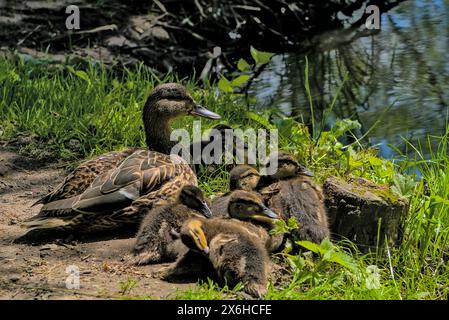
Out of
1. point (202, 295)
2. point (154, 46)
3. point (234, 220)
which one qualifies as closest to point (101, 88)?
point (154, 46)

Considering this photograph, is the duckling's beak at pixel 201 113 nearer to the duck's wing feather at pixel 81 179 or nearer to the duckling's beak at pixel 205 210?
the duck's wing feather at pixel 81 179

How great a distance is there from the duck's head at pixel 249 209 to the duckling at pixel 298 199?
0.16 metres

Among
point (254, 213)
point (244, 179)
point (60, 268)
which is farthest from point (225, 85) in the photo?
point (60, 268)

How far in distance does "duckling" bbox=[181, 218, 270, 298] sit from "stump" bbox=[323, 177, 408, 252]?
0.79 meters

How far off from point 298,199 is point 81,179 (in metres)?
1.42

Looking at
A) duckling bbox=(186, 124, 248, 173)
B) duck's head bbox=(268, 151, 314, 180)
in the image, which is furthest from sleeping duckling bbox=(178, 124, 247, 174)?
duck's head bbox=(268, 151, 314, 180)

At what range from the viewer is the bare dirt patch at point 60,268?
4.92m

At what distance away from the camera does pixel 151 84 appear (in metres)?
8.34

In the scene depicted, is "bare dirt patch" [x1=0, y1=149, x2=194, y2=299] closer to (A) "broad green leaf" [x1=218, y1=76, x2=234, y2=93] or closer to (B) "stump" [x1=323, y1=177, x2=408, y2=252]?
(B) "stump" [x1=323, y1=177, x2=408, y2=252]

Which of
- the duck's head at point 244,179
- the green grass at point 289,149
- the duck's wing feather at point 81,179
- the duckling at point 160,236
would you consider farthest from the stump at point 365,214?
the duck's wing feather at point 81,179

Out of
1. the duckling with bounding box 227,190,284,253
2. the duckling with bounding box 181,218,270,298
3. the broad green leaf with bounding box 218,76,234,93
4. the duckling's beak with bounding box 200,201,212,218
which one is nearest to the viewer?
the duckling with bounding box 181,218,270,298

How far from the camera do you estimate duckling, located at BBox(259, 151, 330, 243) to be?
17.6ft

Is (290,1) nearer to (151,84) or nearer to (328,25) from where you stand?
(328,25)

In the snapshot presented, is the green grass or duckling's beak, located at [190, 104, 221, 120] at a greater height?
duckling's beak, located at [190, 104, 221, 120]
